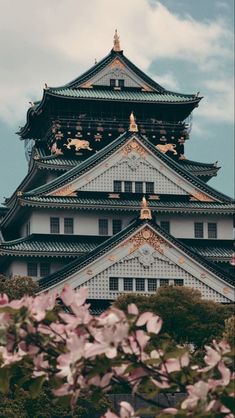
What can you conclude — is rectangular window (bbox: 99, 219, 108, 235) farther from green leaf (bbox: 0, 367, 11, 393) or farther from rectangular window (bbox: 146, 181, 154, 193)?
green leaf (bbox: 0, 367, 11, 393)

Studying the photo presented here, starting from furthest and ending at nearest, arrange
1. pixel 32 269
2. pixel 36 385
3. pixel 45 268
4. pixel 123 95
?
pixel 123 95 < pixel 45 268 < pixel 32 269 < pixel 36 385

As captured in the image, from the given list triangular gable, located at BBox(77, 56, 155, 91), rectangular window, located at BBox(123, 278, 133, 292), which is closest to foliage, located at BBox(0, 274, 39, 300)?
rectangular window, located at BBox(123, 278, 133, 292)

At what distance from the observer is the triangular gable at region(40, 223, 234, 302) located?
239ft

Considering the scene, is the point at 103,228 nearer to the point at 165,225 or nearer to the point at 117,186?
the point at 117,186

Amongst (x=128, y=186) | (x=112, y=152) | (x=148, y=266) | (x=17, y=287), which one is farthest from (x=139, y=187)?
(x=17, y=287)

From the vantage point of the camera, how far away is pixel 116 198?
265 feet

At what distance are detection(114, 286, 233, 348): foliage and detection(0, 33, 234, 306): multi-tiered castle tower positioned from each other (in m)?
9.36

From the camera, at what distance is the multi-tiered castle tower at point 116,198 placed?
242ft

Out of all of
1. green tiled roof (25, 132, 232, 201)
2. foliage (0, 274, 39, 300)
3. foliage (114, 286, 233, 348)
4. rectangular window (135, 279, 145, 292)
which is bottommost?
foliage (114, 286, 233, 348)

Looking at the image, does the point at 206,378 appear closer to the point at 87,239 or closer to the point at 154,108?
the point at 87,239

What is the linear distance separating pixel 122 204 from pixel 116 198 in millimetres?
1424

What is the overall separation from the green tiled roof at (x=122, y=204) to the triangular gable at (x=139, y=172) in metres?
0.68

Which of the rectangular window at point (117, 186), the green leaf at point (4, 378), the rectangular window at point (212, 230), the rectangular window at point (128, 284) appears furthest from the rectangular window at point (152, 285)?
the green leaf at point (4, 378)

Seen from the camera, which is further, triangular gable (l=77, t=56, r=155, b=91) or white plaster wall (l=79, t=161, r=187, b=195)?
triangular gable (l=77, t=56, r=155, b=91)
